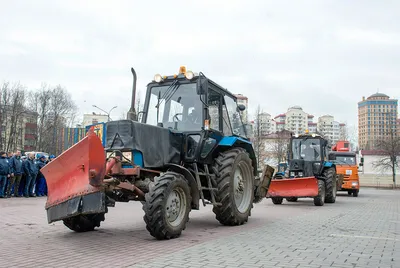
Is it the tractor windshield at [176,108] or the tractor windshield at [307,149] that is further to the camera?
the tractor windshield at [307,149]

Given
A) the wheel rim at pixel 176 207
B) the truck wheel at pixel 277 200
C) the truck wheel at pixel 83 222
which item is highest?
the wheel rim at pixel 176 207

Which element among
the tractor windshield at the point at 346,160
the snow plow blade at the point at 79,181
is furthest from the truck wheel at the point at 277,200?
the snow plow blade at the point at 79,181

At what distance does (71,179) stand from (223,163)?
10.7 feet

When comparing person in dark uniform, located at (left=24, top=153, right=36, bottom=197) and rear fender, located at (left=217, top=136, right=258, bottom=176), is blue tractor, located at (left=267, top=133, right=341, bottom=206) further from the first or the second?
person in dark uniform, located at (left=24, top=153, right=36, bottom=197)

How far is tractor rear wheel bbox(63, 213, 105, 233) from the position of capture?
6855 millimetres

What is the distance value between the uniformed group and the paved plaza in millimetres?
6564

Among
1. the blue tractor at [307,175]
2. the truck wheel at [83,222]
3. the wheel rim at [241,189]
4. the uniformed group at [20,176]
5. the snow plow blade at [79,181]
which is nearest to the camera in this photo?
the snow plow blade at [79,181]

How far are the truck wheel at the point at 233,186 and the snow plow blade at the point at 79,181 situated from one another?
2.84 meters

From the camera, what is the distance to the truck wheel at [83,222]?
6.86 meters

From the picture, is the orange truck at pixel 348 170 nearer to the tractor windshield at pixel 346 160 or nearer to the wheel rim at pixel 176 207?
the tractor windshield at pixel 346 160

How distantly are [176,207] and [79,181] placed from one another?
167 centimetres

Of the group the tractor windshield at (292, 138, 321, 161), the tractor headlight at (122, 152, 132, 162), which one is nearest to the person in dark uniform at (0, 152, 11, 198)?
the tractor headlight at (122, 152, 132, 162)

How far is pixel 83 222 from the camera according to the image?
6977mm

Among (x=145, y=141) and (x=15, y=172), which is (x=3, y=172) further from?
(x=145, y=141)
